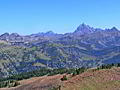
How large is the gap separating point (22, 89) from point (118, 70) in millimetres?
45980

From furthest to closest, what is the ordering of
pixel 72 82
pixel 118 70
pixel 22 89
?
pixel 22 89 < pixel 118 70 < pixel 72 82

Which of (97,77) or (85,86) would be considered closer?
(85,86)

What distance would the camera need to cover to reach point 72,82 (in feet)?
343

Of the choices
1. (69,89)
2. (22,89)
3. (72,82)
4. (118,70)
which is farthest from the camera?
(22,89)

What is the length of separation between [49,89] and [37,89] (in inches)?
495

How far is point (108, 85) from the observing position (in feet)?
318

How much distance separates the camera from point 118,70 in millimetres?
114625

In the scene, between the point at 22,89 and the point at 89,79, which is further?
the point at 22,89

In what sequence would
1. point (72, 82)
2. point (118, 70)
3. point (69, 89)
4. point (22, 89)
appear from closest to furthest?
point (69, 89)
point (72, 82)
point (118, 70)
point (22, 89)

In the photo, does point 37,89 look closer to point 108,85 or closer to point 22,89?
point 22,89

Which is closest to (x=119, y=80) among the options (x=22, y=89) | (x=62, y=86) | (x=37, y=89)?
(x=62, y=86)

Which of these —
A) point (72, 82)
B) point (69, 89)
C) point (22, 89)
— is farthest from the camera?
point (22, 89)

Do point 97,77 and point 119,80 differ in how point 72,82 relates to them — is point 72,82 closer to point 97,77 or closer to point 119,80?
point 97,77

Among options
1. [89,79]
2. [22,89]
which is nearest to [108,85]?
[89,79]
